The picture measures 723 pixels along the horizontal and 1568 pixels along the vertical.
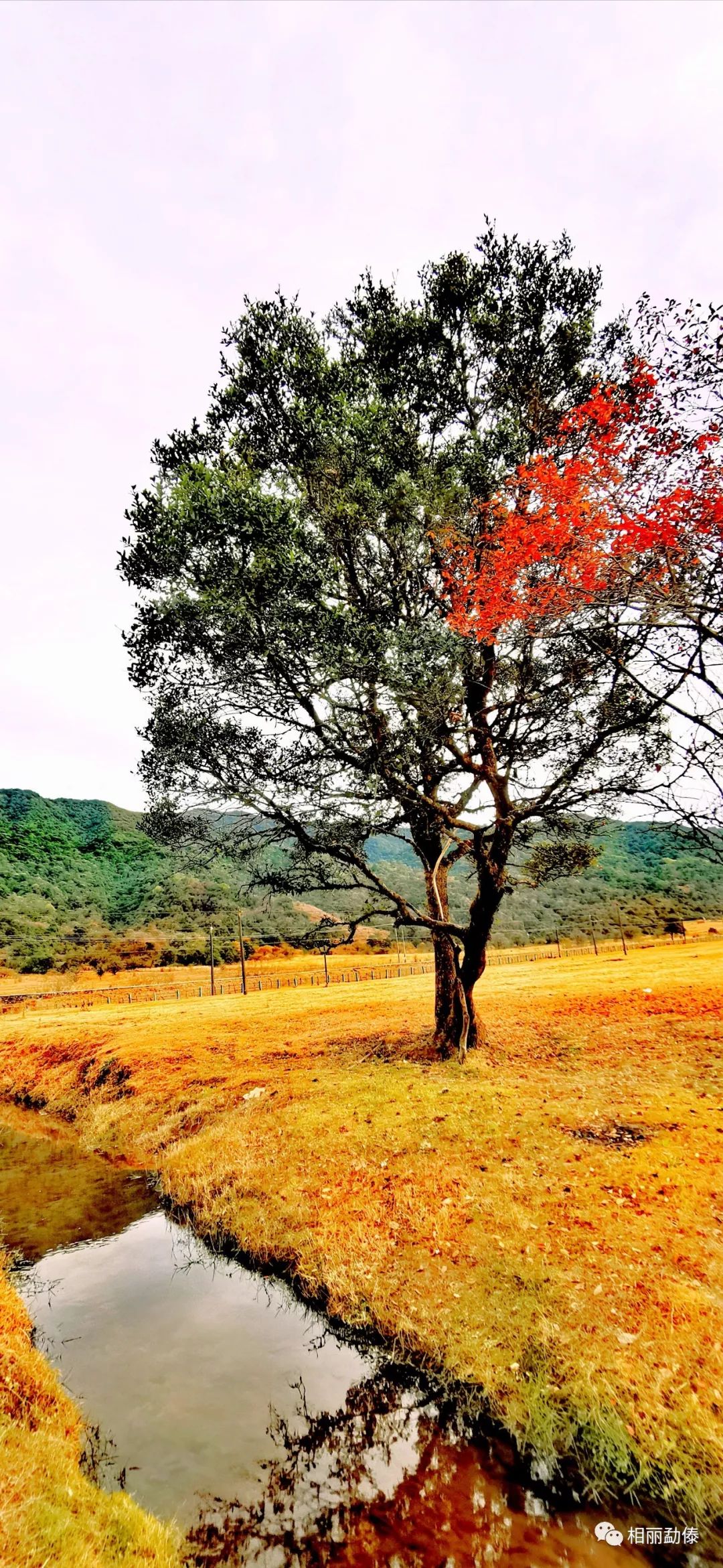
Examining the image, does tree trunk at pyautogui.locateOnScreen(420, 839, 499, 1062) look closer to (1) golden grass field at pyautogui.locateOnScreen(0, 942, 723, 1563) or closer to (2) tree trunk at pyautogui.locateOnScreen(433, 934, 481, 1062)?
(2) tree trunk at pyautogui.locateOnScreen(433, 934, 481, 1062)

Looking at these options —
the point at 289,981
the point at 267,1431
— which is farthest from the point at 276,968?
the point at 267,1431

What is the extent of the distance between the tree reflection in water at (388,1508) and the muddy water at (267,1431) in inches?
Result: 0.5

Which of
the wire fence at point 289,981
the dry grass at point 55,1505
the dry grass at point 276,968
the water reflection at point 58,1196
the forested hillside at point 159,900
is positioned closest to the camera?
the dry grass at point 55,1505

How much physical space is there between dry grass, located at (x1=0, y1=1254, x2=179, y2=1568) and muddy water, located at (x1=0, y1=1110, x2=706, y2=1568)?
33 cm

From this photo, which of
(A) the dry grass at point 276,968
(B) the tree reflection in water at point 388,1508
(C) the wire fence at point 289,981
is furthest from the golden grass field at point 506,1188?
(A) the dry grass at point 276,968

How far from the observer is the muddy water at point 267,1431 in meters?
4.87

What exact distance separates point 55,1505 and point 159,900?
6487 cm

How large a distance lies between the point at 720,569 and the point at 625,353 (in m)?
8.93

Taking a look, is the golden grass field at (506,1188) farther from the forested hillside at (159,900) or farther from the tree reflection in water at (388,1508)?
the forested hillside at (159,900)

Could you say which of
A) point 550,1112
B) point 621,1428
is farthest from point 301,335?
point 621,1428

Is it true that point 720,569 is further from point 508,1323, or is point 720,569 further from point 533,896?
point 533,896

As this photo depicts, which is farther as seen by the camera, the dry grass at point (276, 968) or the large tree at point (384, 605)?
the dry grass at point (276, 968)

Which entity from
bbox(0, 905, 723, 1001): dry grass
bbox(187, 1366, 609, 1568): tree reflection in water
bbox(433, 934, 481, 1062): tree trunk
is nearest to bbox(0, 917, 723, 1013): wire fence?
bbox(0, 905, 723, 1001): dry grass

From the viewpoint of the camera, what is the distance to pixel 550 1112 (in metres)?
11.7
